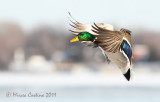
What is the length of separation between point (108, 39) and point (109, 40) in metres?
0.01

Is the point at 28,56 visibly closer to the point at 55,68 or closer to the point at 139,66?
the point at 55,68

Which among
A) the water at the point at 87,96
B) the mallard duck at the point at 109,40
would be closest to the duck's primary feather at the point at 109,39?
the mallard duck at the point at 109,40

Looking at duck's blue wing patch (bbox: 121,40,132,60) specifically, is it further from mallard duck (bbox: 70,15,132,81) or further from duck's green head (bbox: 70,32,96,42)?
duck's green head (bbox: 70,32,96,42)

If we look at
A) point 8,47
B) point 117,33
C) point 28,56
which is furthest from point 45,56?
point 117,33

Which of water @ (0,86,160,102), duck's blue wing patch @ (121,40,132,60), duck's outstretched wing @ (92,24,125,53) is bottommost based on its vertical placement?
water @ (0,86,160,102)

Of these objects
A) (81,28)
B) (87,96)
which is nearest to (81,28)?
(81,28)

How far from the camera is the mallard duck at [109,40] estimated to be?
4.70 metres

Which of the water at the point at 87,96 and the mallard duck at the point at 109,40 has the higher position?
the mallard duck at the point at 109,40

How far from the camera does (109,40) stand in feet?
15.8

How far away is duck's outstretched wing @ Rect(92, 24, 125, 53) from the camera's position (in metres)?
4.70

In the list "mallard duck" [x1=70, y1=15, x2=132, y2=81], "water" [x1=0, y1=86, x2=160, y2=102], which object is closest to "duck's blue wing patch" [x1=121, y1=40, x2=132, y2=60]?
"mallard duck" [x1=70, y1=15, x2=132, y2=81]

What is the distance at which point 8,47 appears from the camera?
6338cm

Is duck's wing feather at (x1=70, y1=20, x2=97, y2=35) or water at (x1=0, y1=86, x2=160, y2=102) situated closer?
duck's wing feather at (x1=70, y1=20, x2=97, y2=35)

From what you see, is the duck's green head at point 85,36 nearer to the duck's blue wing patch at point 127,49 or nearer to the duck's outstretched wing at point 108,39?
the duck's outstretched wing at point 108,39
